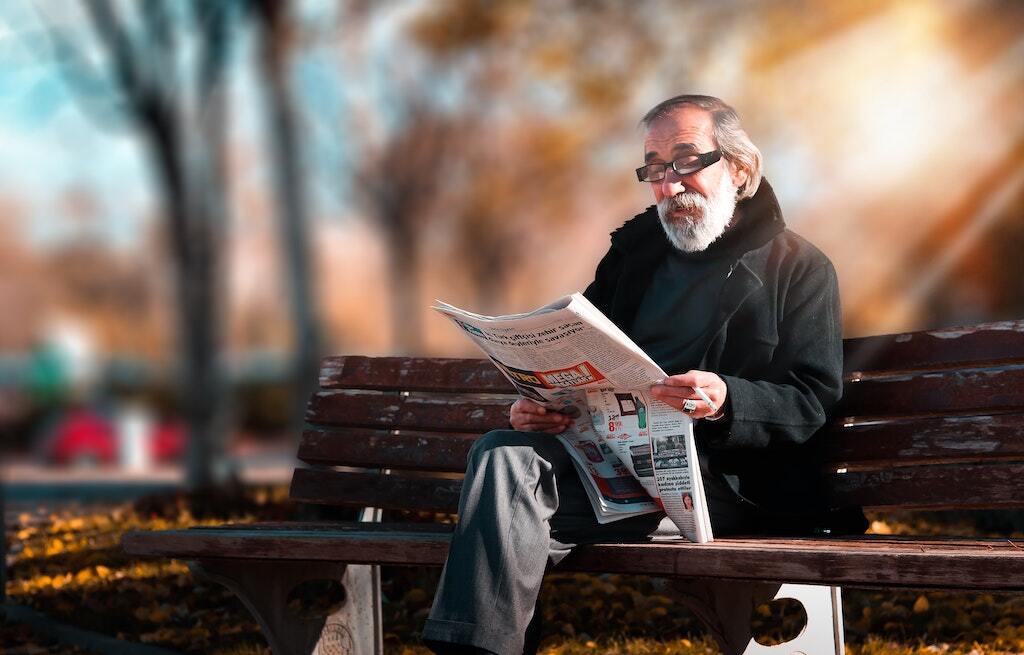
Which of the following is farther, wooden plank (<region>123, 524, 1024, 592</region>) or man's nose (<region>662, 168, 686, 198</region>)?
man's nose (<region>662, 168, 686, 198</region>)

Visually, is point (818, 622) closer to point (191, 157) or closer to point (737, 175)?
point (737, 175)

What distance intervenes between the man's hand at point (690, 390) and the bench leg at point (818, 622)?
0.78 metres

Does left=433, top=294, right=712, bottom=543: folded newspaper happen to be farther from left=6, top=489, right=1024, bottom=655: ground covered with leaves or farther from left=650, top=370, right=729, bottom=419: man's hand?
left=6, top=489, right=1024, bottom=655: ground covered with leaves

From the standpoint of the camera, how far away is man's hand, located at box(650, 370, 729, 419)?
3.08 metres

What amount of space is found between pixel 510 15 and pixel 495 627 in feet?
36.1

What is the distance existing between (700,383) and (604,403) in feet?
0.95

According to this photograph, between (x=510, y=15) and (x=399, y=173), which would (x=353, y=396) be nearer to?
(x=510, y=15)

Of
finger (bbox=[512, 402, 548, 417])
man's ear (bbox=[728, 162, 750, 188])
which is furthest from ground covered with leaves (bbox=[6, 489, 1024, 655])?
man's ear (bbox=[728, 162, 750, 188])

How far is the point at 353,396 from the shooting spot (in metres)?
4.69

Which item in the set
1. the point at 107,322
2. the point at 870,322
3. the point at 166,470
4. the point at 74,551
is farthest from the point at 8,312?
the point at 74,551

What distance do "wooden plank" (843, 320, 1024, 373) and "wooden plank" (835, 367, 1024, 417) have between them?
4 centimetres

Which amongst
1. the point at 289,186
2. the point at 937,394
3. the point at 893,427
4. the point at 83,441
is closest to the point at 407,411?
the point at 893,427

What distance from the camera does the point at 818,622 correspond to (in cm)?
367

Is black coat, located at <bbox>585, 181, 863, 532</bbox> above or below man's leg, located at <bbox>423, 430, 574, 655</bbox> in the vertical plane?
above
